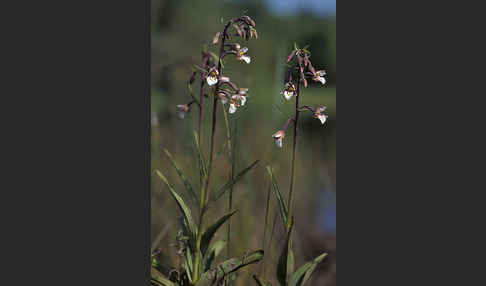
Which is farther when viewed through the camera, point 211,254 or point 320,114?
point 211,254

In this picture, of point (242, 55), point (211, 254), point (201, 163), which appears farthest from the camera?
point (211, 254)

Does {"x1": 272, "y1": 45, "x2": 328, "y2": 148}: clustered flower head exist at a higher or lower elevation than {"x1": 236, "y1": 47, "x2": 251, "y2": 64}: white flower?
lower

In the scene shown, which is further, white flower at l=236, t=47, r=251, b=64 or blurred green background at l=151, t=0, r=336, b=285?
blurred green background at l=151, t=0, r=336, b=285

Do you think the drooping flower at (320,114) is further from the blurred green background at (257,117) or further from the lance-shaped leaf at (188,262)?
the lance-shaped leaf at (188,262)

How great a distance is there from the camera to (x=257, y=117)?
612 cm

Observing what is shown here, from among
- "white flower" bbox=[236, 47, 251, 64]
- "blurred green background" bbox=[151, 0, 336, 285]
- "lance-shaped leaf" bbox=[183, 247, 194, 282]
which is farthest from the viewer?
"blurred green background" bbox=[151, 0, 336, 285]

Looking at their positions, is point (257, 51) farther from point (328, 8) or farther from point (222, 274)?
point (222, 274)

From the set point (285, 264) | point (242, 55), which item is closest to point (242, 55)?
point (242, 55)

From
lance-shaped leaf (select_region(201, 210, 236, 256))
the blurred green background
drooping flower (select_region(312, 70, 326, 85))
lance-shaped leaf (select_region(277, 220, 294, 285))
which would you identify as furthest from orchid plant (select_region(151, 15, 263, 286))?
drooping flower (select_region(312, 70, 326, 85))

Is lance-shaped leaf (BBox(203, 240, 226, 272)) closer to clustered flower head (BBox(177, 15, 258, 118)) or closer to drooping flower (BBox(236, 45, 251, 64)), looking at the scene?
clustered flower head (BBox(177, 15, 258, 118))

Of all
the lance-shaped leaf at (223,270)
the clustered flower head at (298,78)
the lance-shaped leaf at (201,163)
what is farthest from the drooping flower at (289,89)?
the lance-shaped leaf at (223,270)

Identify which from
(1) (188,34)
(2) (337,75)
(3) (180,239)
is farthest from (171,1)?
(3) (180,239)

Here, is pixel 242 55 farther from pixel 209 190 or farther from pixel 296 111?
pixel 209 190

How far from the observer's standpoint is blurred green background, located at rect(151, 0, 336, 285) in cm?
289
